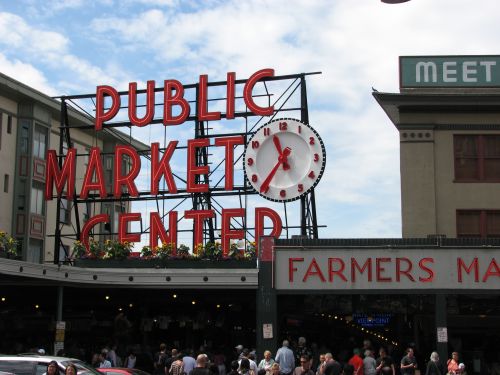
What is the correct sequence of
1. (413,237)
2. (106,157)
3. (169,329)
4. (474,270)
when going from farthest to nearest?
(106,157) < (169,329) < (413,237) < (474,270)

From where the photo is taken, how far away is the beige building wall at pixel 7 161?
47.6 meters

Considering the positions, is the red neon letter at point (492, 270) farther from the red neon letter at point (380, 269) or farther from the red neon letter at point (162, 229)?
the red neon letter at point (162, 229)

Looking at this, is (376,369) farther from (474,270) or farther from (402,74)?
(402,74)

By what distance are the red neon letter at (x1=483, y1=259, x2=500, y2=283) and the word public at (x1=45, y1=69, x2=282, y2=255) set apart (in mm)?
12134

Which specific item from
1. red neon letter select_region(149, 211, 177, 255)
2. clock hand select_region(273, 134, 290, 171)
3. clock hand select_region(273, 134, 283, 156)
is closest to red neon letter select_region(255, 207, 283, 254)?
clock hand select_region(273, 134, 290, 171)

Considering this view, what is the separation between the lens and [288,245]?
28.3 m

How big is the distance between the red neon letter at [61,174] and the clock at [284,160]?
8915mm

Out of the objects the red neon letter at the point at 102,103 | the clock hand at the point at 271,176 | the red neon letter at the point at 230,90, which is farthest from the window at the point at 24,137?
the clock hand at the point at 271,176

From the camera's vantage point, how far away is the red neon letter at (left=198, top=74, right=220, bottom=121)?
40.7 metres

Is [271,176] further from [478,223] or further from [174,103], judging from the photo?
[478,223]

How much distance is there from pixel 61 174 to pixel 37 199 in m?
9.52

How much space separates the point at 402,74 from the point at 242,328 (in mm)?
14839

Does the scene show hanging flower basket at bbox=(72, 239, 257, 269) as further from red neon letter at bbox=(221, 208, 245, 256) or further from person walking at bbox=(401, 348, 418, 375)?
person walking at bbox=(401, 348, 418, 375)

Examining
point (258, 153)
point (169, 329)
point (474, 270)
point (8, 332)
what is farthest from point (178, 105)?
point (474, 270)
